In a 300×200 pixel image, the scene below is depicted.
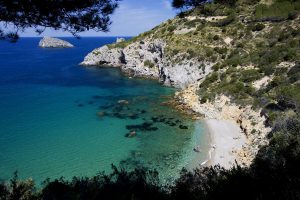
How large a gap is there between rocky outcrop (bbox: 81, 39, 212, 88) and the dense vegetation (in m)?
1.33

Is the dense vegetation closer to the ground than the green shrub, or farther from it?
closer to the ground

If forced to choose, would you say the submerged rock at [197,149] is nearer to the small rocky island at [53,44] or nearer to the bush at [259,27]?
the bush at [259,27]

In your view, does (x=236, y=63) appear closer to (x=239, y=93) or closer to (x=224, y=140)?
(x=239, y=93)

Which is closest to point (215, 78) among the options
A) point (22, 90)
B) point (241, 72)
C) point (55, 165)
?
point (241, 72)

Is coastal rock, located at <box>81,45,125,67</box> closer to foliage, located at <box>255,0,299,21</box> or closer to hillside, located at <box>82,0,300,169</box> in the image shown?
hillside, located at <box>82,0,300,169</box>

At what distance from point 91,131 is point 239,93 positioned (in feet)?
54.2

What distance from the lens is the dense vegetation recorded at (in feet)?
28.5

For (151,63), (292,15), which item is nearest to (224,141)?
(292,15)

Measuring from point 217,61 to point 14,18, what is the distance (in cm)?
4083

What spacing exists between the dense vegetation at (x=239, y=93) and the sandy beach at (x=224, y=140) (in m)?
2.82

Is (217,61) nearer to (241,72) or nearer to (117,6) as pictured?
(241,72)

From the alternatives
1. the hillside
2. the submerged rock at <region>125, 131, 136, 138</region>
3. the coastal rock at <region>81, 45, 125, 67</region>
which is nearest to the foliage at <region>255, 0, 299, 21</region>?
the hillside

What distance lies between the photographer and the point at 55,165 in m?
23.6

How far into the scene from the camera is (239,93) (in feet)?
117
